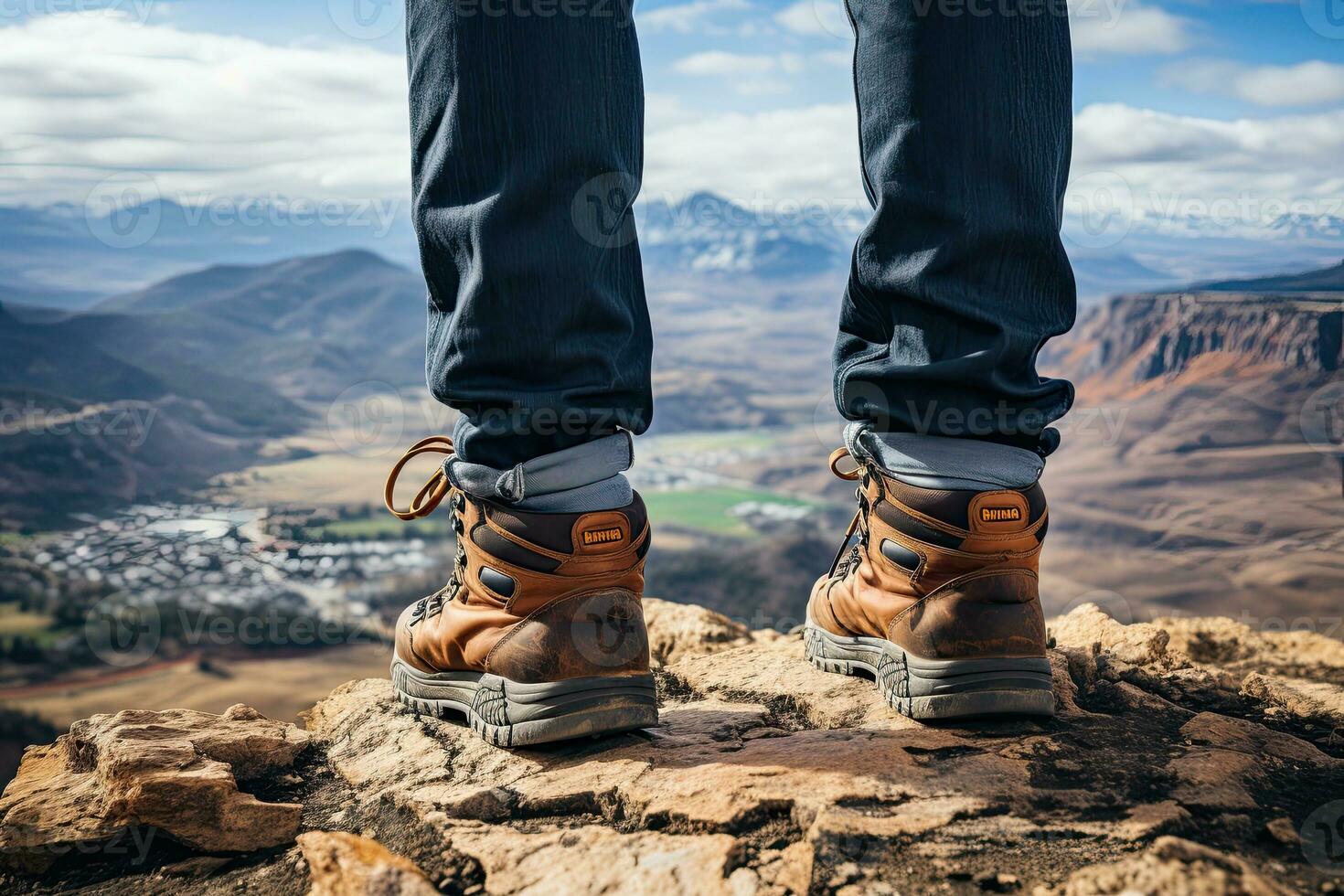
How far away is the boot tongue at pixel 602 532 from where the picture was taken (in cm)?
152

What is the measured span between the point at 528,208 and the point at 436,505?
704 millimetres

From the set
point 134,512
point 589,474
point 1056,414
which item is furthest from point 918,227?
point 134,512

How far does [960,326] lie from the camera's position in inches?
57.4

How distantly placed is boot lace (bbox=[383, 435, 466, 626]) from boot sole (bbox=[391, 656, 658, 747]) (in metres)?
0.20

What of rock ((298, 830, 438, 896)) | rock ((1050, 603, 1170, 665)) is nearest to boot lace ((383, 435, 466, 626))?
rock ((298, 830, 438, 896))

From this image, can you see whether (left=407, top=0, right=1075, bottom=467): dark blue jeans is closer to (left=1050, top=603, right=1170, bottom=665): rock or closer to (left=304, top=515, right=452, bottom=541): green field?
(left=1050, top=603, right=1170, bottom=665): rock

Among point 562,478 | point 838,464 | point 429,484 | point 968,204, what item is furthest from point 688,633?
point 968,204

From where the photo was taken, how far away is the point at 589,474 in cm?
151

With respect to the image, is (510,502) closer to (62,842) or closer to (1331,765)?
(62,842)

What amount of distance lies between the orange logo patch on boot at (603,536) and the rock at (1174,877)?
0.86 metres

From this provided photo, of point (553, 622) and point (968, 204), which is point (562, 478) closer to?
point (553, 622)

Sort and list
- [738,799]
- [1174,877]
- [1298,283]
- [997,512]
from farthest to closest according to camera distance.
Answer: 1. [1298,283]
2. [997,512]
3. [738,799]
4. [1174,877]

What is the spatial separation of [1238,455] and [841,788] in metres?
16.8

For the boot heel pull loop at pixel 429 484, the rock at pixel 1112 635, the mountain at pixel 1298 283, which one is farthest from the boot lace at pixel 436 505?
the mountain at pixel 1298 283
